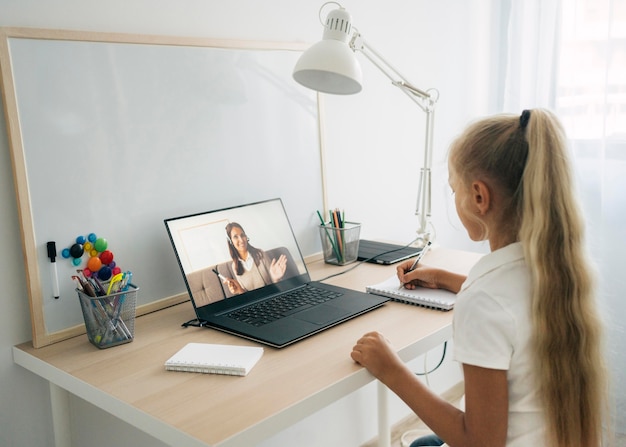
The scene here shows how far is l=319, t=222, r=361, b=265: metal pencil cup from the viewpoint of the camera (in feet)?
5.53

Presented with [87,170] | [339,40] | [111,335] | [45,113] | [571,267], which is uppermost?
[339,40]

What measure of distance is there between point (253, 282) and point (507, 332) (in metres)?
0.67

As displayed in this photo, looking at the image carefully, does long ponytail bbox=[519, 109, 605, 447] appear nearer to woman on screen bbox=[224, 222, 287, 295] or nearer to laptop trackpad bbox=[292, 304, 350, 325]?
laptop trackpad bbox=[292, 304, 350, 325]

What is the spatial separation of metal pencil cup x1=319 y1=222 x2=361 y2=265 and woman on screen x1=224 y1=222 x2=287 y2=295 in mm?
227

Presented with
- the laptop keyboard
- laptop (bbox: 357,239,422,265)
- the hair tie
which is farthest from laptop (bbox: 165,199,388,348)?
the hair tie

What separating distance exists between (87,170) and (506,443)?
929 millimetres

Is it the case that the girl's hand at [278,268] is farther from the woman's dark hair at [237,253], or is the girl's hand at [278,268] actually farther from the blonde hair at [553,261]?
the blonde hair at [553,261]

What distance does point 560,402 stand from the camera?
93 centimetres

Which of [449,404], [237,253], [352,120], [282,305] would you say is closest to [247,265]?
[237,253]

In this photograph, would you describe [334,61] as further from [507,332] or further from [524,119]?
[507,332]

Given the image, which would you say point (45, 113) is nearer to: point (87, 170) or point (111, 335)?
point (87, 170)

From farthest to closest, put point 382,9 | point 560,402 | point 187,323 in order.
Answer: point 382,9, point 187,323, point 560,402

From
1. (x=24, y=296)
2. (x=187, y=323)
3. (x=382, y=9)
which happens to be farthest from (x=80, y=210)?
(x=382, y=9)

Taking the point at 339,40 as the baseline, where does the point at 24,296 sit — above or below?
below
